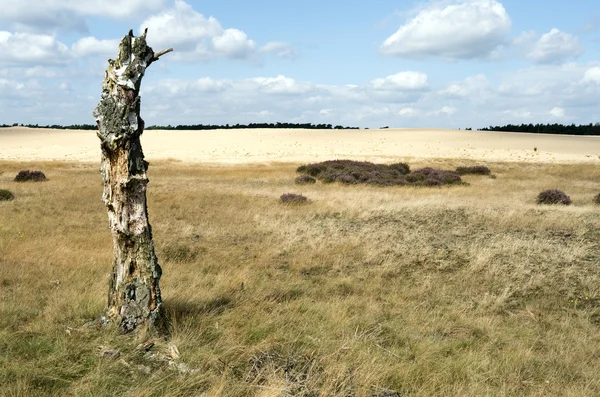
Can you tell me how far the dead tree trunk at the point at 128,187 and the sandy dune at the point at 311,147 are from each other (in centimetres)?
3876

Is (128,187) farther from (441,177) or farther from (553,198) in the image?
(441,177)

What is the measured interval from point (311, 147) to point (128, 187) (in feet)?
192

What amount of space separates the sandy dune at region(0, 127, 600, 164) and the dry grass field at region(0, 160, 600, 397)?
31030 millimetres

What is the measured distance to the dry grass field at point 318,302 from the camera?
4.89 m

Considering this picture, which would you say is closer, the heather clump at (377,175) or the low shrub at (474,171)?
the heather clump at (377,175)

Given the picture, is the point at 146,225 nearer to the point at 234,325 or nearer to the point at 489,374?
the point at 234,325

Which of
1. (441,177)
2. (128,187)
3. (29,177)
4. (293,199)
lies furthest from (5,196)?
(441,177)

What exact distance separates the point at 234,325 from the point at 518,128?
414 ft

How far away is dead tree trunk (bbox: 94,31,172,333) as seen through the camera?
5.64 m

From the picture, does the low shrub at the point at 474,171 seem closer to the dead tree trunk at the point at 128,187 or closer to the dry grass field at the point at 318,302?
the dry grass field at the point at 318,302

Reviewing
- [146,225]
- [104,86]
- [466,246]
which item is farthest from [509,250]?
[104,86]

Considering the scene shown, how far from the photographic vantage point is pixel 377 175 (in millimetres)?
28219

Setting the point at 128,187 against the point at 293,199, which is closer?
the point at 128,187

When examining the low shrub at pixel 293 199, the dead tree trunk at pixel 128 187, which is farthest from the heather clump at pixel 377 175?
the dead tree trunk at pixel 128 187
